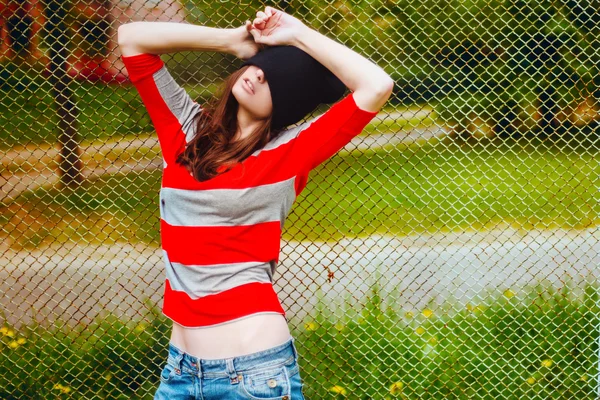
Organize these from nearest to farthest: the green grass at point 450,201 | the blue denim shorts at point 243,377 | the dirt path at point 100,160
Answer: the blue denim shorts at point 243,377 < the dirt path at point 100,160 < the green grass at point 450,201

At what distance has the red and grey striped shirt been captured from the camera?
74.7 inches

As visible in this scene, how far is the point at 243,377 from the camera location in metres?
1.84

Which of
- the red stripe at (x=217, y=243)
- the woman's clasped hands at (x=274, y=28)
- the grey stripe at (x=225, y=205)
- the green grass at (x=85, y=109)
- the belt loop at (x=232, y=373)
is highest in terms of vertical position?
the woman's clasped hands at (x=274, y=28)

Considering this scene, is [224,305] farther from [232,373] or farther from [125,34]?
[125,34]

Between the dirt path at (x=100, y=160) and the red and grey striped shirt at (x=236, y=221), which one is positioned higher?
the red and grey striped shirt at (x=236, y=221)

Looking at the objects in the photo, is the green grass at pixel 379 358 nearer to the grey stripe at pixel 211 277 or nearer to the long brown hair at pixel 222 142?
the grey stripe at pixel 211 277

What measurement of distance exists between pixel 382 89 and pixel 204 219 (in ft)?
2.05

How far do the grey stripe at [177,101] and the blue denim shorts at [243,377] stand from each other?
2.26 ft

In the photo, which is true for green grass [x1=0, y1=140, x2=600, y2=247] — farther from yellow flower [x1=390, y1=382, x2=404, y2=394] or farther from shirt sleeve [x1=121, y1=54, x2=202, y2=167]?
shirt sleeve [x1=121, y1=54, x2=202, y2=167]

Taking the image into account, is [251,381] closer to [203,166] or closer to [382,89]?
[203,166]

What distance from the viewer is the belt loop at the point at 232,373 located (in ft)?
6.06

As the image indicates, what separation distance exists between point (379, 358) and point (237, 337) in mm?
1762

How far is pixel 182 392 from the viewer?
1.93m

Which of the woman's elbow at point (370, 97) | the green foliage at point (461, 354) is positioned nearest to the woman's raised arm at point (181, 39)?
the woman's elbow at point (370, 97)
